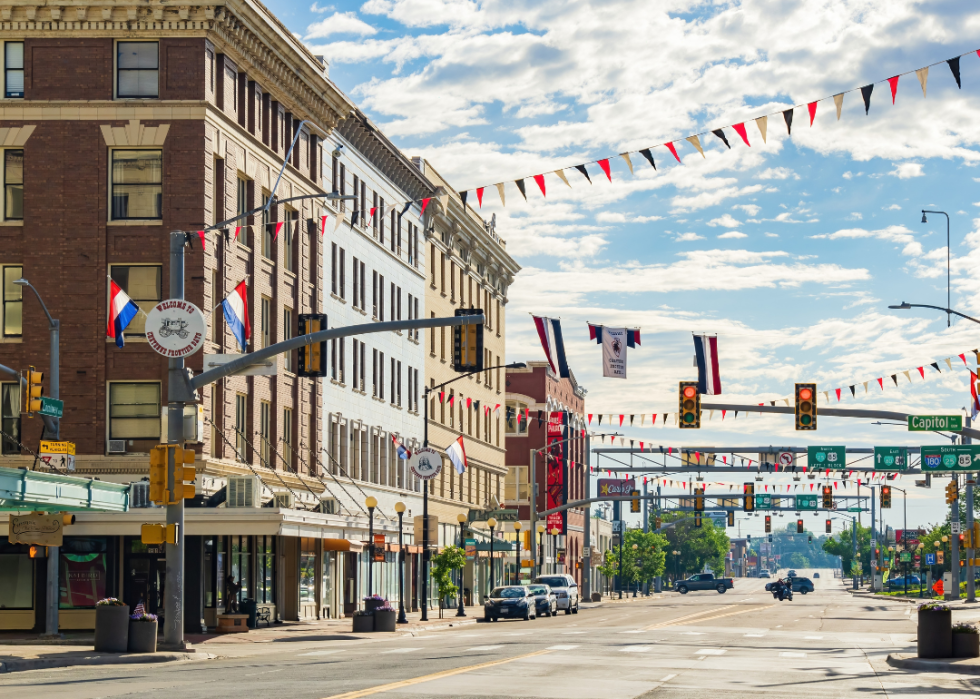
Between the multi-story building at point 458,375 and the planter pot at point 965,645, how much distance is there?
4221cm

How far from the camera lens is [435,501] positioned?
74188mm

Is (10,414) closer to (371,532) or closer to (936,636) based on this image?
(371,532)

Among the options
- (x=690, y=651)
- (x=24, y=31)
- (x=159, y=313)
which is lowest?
(x=690, y=651)

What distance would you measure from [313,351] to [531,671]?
18.8 m

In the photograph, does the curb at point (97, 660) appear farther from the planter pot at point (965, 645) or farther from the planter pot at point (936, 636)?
the planter pot at point (965, 645)

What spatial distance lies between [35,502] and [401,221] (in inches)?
1561

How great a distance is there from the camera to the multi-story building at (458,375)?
7594 centimetres

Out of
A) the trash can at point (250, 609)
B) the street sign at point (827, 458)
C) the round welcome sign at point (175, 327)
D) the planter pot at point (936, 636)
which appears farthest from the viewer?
the street sign at point (827, 458)

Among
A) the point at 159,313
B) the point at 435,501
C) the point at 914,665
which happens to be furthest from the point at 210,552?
the point at 435,501

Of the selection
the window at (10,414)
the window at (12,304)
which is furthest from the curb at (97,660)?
the window at (12,304)

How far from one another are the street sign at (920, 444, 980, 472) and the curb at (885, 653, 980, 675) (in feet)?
110

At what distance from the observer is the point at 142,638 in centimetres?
3048

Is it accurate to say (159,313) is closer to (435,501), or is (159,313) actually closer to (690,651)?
(690,651)

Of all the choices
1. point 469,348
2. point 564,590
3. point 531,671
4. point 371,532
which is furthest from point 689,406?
point 564,590
